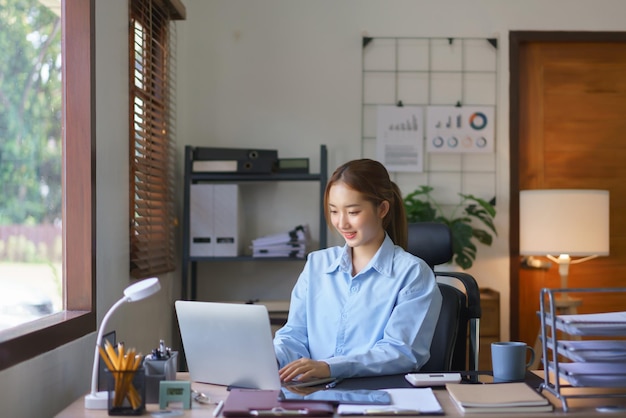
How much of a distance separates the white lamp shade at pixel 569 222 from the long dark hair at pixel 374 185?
1.76 metres

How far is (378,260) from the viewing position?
221 cm

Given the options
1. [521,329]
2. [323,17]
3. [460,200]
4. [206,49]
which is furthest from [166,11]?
[521,329]

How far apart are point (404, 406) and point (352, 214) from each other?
0.68 meters

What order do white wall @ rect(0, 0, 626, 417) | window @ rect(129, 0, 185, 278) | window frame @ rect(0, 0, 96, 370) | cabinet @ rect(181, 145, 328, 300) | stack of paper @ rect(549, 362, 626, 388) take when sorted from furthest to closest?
white wall @ rect(0, 0, 626, 417), cabinet @ rect(181, 145, 328, 300), window @ rect(129, 0, 185, 278), window frame @ rect(0, 0, 96, 370), stack of paper @ rect(549, 362, 626, 388)

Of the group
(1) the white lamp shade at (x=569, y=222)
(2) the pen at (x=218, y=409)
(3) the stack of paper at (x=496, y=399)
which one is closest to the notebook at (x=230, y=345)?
(2) the pen at (x=218, y=409)

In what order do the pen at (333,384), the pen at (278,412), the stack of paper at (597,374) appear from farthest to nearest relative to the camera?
1. the pen at (333,384)
2. the stack of paper at (597,374)
3. the pen at (278,412)

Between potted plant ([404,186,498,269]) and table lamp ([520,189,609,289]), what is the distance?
23 centimetres

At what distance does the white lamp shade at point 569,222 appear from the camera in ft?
12.7

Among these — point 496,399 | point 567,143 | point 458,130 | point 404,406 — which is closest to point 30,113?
point 404,406

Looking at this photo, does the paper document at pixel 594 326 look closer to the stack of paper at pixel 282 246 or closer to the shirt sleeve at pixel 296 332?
the shirt sleeve at pixel 296 332

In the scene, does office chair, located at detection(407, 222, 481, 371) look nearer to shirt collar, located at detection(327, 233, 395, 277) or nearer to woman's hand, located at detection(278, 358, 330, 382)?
shirt collar, located at detection(327, 233, 395, 277)

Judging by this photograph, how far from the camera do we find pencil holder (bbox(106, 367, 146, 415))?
64.4 inches

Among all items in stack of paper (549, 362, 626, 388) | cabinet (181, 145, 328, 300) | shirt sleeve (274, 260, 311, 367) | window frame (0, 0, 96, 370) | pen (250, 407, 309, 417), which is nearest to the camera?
pen (250, 407, 309, 417)

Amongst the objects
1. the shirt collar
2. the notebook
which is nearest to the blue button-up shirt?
the shirt collar
